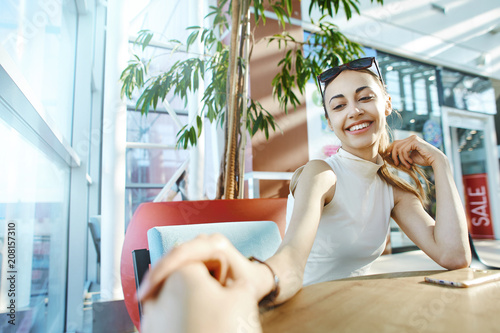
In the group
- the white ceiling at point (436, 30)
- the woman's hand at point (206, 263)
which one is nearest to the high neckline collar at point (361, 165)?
the woman's hand at point (206, 263)

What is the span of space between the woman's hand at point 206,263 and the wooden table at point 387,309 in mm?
101

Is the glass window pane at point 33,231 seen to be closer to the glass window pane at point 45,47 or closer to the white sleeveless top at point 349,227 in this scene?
the glass window pane at point 45,47

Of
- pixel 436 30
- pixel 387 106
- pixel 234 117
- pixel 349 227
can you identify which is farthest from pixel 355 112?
pixel 436 30

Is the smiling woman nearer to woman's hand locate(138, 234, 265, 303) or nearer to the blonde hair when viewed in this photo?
the blonde hair

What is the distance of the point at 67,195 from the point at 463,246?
86.3 inches

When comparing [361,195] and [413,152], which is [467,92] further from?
[361,195]

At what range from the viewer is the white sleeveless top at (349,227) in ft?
3.36

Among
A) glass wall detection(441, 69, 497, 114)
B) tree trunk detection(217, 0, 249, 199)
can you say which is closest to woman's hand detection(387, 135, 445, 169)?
tree trunk detection(217, 0, 249, 199)

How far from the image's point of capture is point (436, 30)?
18.4 ft

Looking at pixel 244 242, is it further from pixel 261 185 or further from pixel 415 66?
pixel 415 66

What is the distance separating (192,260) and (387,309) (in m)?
0.36

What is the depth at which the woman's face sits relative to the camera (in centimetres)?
106

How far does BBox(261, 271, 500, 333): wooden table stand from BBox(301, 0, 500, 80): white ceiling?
14.2 feet

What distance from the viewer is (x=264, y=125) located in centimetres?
253
